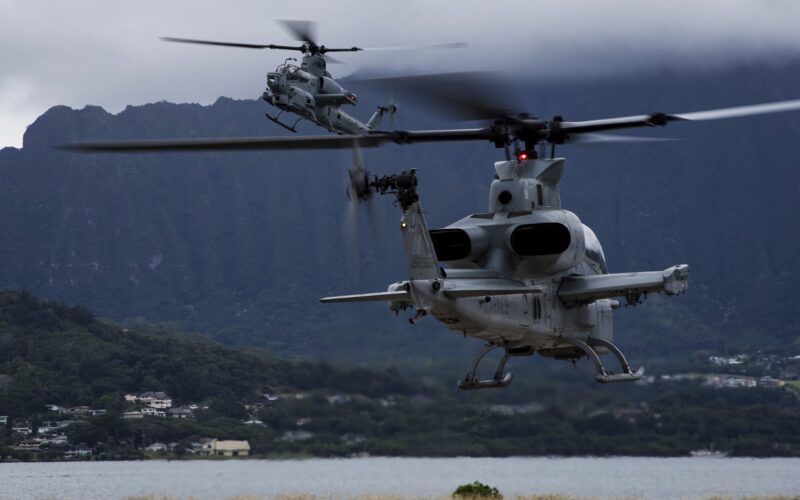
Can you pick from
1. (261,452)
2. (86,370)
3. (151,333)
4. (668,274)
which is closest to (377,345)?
(668,274)

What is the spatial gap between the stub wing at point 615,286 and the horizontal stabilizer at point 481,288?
5.50ft

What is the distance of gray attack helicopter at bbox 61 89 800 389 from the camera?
84.8ft

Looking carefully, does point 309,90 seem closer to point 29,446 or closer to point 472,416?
point 472,416

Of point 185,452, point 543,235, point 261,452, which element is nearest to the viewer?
point 543,235

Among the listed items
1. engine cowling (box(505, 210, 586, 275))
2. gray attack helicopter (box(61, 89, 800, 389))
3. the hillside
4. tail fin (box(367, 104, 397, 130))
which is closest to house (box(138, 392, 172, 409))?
the hillside

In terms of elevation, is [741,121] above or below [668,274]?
above

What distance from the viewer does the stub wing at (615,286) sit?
29234 mm

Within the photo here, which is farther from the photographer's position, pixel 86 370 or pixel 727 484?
pixel 86 370

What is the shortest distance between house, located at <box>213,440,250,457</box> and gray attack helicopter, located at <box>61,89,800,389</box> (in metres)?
28.8

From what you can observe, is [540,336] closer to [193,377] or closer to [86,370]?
[193,377]

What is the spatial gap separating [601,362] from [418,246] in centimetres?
602

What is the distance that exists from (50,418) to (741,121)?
94.2 m

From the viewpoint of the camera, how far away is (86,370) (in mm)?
108500

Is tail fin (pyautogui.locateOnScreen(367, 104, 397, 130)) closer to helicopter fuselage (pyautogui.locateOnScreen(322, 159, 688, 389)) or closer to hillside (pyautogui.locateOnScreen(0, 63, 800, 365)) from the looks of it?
hillside (pyautogui.locateOnScreen(0, 63, 800, 365))
